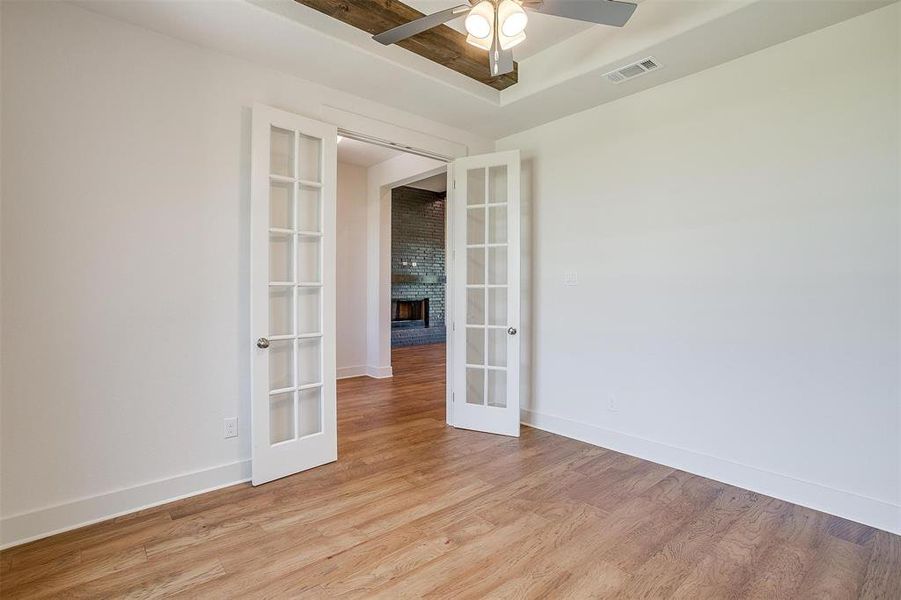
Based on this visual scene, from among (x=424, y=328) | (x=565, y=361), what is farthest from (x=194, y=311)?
(x=424, y=328)

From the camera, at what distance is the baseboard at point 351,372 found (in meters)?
5.79

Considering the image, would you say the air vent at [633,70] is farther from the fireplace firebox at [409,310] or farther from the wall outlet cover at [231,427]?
the fireplace firebox at [409,310]

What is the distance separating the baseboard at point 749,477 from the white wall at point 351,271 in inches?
124

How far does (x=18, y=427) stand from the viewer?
2.07 metres

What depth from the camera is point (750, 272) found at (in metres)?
2.66

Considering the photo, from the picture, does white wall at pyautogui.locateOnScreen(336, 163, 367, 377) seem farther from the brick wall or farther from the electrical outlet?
the electrical outlet

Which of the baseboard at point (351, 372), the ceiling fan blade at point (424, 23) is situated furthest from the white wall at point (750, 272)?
the baseboard at point (351, 372)

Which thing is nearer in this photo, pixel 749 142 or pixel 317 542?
pixel 317 542

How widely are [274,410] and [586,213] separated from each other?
2.81 m

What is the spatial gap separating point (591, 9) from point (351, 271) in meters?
4.67

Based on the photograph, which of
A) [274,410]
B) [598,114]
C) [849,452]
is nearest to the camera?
[849,452]

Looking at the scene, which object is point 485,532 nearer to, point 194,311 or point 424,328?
point 194,311

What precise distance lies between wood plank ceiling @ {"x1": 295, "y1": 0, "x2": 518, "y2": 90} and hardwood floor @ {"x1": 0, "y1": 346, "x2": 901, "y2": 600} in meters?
2.80

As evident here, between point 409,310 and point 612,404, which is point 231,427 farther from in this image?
point 409,310
